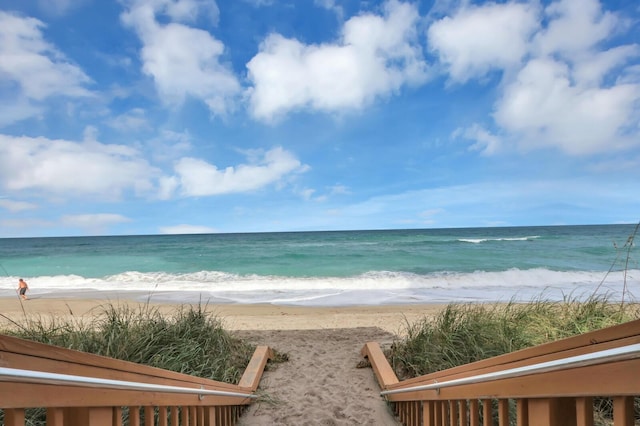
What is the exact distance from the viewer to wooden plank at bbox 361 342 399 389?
4.54 metres

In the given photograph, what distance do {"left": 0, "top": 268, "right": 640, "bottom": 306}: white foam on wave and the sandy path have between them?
20.6ft

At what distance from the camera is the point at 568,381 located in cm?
114

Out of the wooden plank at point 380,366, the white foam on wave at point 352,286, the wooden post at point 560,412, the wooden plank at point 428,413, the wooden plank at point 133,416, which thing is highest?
the wooden post at point 560,412

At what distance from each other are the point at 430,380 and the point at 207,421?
67.7 inches

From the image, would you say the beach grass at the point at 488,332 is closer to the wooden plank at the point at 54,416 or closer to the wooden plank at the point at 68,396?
the wooden plank at the point at 68,396

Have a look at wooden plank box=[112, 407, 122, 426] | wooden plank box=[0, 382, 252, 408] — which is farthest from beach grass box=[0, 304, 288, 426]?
wooden plank box=[112, 407, 122, 426]

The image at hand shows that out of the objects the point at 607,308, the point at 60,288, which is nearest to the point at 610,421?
the point at 607,308

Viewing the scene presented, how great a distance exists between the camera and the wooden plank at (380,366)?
454cm

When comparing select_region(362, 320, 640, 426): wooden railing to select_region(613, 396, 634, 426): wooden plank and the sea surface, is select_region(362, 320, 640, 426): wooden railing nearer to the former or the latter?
select_region(613, 396, 634, 426): wooden plank

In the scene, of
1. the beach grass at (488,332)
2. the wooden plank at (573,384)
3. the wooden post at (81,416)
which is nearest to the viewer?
the wooden plank at (573,384)

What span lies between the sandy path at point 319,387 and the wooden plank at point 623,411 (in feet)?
11.3

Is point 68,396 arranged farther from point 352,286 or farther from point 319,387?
point 352,286

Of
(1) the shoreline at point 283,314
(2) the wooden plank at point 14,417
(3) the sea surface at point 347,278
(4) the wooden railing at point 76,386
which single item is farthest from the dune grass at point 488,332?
(3) the sea surface at point 347,278

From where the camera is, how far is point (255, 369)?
5.02 metres
